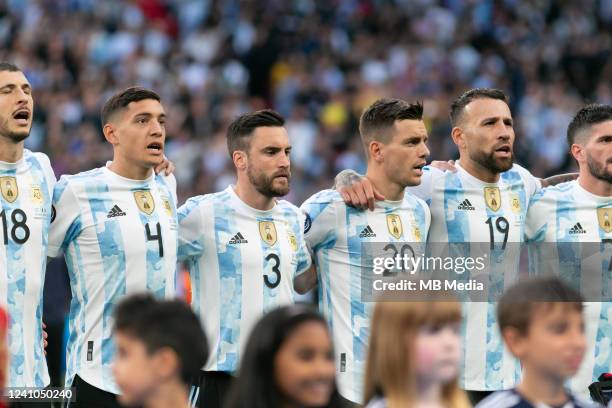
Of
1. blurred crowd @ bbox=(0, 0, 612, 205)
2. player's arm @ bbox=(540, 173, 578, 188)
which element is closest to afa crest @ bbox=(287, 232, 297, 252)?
player's arm @ bbox=(540, 173, 578, 188)

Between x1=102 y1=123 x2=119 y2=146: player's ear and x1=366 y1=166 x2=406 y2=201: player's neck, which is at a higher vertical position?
x1=102 y1=123 x2=119 y2=146: player's ear

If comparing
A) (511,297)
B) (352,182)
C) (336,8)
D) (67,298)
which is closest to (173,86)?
(336,8)

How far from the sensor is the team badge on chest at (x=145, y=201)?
Answer: 9297 millimetres

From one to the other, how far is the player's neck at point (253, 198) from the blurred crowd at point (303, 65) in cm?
928

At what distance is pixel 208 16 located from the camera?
23.9 metres

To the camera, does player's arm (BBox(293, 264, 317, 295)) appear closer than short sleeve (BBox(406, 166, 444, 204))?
Yes

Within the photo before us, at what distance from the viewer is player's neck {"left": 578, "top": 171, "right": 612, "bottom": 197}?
33.1ft

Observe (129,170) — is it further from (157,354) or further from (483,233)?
(157,354)

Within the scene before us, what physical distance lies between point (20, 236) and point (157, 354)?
3308 mm

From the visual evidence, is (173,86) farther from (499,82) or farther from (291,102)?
(499,82)

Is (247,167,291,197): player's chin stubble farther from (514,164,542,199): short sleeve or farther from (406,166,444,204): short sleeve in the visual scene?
(514,164,542,199): short sleeve

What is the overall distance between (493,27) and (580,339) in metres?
18.6

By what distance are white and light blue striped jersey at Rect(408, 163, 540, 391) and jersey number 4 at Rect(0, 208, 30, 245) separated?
2.82 metres

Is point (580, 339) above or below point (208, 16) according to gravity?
below
